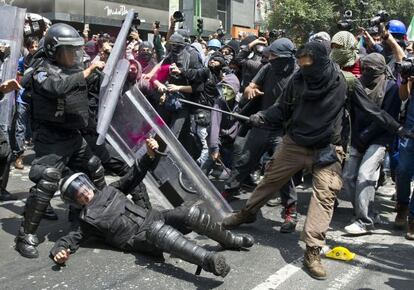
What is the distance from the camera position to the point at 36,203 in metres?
4.20

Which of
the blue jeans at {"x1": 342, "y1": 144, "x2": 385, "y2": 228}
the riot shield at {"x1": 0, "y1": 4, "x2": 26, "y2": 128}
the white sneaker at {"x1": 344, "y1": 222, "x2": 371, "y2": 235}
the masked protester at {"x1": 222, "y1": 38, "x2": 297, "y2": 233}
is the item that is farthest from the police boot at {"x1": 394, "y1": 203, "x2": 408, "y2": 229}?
the riot shield at {"x1": 0, "y1": 4, "x2": 26, "y2": 128}

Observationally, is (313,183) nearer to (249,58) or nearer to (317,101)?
(317,101)

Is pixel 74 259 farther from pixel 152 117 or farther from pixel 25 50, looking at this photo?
pixel 25 50

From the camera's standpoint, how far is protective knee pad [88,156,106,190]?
15.3 feet

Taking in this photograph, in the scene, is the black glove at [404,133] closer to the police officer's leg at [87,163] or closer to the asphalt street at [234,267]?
the asphalt street at [234,267]

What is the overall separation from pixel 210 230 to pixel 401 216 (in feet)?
7.44

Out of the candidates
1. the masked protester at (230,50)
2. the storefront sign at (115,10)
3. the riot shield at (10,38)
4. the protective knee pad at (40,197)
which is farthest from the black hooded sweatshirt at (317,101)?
the storefront sign at (115,10)

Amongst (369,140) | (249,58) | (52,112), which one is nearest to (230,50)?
(249,58)

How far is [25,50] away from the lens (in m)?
8.46

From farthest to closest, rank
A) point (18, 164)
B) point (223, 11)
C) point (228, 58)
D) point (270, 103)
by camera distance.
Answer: point (223, 11), point (228, 58), point (18, 164), point (270, 103)

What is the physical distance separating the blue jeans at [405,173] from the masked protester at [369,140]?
0.18 m

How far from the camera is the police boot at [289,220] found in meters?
4.88

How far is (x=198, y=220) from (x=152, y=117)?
1212mm

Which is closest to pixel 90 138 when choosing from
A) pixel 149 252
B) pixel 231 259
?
pixel 149 252
